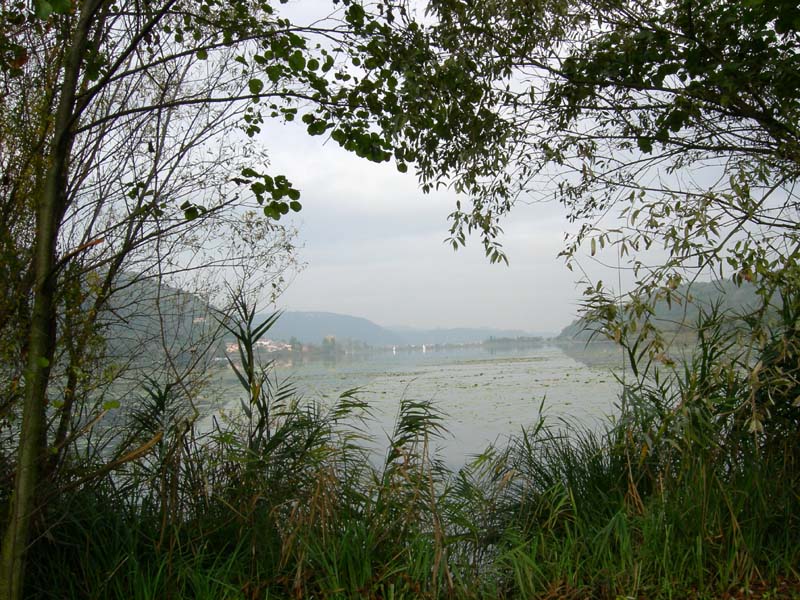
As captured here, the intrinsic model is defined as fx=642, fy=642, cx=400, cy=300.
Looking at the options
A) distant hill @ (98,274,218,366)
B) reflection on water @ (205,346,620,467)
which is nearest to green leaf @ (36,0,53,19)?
distant hill @ (98,274,218,366)

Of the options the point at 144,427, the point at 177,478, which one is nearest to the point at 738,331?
the point at 177,478

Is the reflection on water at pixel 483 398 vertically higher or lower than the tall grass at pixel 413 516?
lower

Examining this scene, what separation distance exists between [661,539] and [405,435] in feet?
5.15

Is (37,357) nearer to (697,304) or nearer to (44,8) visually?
(44,8)

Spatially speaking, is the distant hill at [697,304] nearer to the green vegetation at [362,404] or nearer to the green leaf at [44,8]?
the green vegetation at [362,404]

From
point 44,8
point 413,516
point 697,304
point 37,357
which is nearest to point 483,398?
point 697,304

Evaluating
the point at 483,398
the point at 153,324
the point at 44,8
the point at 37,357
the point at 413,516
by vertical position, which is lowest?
the point at 483,398

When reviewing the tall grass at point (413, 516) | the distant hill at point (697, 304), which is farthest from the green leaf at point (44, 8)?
the distant hill at point (697, 304)

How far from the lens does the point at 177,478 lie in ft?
11.4

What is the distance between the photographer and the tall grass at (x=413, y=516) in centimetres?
326

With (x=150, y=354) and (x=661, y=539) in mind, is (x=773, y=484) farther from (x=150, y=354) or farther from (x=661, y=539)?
(x=150, y=354)

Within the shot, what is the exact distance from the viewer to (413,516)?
3605 mm

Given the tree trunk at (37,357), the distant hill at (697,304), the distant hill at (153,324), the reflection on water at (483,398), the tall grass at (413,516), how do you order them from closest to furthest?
the tree trunk at (37,357) → the tall grass at (413,516) → the distant hill at (697,304) → the distant hill at (153,324) → the reflection on water at (483,398)

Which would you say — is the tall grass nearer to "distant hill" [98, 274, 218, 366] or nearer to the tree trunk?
the tree trunk
